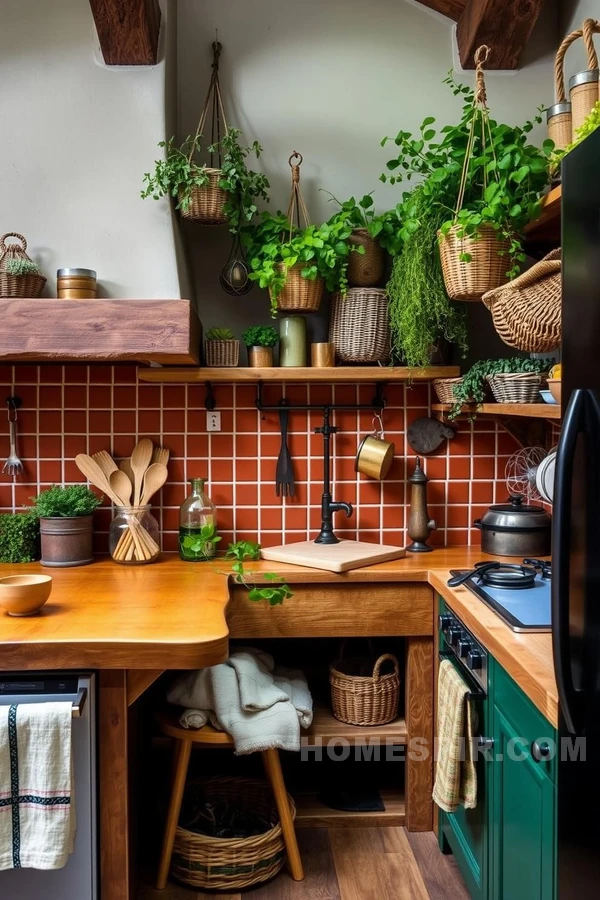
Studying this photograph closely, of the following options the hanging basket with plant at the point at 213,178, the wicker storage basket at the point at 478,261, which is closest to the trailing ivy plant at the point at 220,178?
the hanging basket with plant at the point at 213,178

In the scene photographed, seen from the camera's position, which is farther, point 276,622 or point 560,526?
point 276,622

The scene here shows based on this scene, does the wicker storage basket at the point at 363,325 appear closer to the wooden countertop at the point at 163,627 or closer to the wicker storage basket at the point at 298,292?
the wicker storage basket at the point at 298,292

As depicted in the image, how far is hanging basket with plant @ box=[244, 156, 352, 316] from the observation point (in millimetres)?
2578

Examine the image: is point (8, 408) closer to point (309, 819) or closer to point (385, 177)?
point (385, 177)

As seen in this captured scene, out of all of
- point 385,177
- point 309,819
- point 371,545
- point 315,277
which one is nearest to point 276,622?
point 371,545

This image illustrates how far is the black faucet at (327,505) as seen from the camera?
2.79 m

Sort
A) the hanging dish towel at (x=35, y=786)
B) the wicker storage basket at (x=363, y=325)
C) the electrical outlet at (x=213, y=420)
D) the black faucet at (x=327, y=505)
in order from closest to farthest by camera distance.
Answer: the hanging dish towel at (x=35, y=786), the wicker storage basket at (x=363, y=325), the black faucet at (x=327, y=505), the electrical outlet at (x=213, y=420)

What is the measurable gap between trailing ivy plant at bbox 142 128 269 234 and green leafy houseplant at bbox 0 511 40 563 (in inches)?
45.8

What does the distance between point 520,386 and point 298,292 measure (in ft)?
2.69

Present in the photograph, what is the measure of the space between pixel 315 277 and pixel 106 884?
1810 millimetres

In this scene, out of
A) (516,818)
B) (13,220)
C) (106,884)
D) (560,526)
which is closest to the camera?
(560,526)

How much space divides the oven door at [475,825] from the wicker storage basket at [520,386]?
728 mm

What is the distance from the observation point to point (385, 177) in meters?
2.63

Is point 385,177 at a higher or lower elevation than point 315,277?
higher
